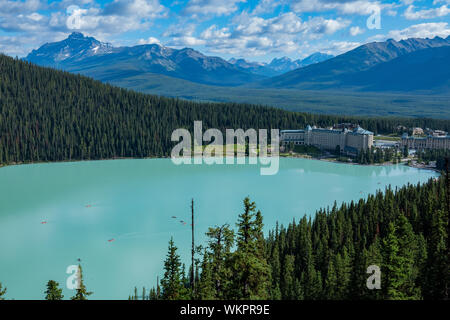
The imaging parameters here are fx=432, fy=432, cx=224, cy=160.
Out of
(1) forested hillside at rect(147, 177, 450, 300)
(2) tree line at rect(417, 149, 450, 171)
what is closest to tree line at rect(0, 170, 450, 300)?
(1) forested hillside at rect(147, 177, 450, 300)

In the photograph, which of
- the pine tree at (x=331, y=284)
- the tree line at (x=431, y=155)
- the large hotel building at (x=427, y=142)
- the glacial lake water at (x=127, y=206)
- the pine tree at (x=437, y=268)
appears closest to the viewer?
the pine tree at (x=437, y=268)

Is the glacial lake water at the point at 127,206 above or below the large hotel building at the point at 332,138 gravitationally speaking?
below

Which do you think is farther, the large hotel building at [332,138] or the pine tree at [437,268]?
the large hotel building at [332,138]

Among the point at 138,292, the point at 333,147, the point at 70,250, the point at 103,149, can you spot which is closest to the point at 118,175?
the point at 103,149

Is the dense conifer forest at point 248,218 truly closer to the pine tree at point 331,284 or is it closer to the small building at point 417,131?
the pine tree at point 331,284

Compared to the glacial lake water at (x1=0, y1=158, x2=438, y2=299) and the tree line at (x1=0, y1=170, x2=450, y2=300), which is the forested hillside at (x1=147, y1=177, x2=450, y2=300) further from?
the glacial lake water at (x1=0, y1=158, x2=438, y2=299)

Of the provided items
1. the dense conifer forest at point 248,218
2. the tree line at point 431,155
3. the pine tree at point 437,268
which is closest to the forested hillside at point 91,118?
the dense conifer forest at point 248,218

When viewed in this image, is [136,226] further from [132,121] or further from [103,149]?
[132,121]
